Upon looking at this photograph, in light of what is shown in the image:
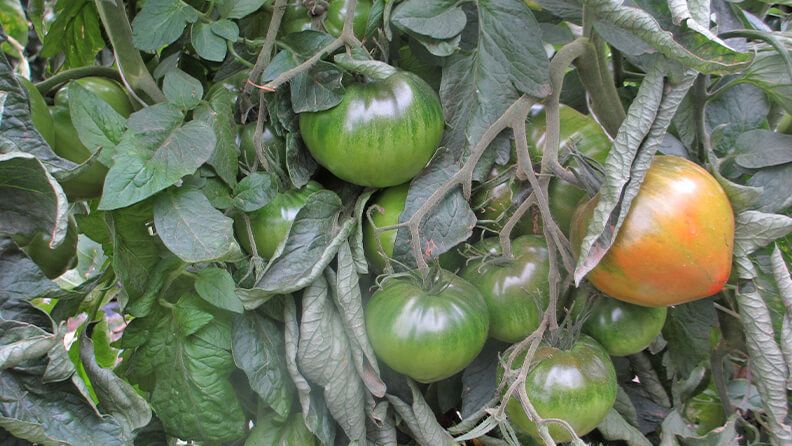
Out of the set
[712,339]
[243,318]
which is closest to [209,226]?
[243,318]

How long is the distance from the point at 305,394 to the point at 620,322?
1.07 feet

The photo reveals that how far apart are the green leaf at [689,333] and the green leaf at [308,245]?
1.29 ft

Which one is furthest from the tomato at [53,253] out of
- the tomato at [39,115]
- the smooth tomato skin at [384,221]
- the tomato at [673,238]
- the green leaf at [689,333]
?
the green leaf at [689,333]

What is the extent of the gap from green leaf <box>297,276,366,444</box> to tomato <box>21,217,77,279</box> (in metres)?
0.29

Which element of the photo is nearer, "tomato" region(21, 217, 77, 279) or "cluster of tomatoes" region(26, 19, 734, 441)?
"cluster of tomatoes" region(26, 19, 734, 441)

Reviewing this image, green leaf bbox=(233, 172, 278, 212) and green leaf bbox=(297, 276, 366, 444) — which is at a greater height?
green leaf bbox=(233, 172, 278, 212)

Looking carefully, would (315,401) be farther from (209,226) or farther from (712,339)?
(712,339)

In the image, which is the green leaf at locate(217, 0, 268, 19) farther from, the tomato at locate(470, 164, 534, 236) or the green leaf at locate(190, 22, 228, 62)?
the tomato at locate(470, 164, 534, 236)

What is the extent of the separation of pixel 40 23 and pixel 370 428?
677 mm

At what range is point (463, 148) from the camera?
67cm

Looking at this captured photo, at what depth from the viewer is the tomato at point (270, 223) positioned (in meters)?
0.66

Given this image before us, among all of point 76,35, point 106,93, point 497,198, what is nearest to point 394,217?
point 497,198

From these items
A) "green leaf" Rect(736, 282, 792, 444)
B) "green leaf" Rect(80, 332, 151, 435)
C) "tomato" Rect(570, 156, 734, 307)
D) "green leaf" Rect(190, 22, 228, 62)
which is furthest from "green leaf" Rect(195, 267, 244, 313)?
"green leaf" Rect(736, 282, 792, 444)

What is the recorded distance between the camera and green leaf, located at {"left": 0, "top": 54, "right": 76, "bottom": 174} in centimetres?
55
